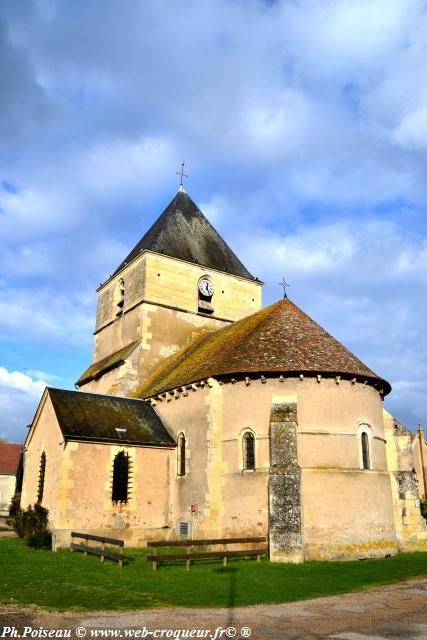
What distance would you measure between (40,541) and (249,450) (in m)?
8.00

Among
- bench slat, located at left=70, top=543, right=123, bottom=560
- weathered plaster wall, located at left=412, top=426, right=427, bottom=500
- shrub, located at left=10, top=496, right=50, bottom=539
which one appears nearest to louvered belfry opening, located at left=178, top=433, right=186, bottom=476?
bench slat, located at left=70, top=543, right=123, bottom=560

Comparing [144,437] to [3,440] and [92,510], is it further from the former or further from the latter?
[3,440]

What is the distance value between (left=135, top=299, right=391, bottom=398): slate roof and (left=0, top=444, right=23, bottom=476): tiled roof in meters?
23.7

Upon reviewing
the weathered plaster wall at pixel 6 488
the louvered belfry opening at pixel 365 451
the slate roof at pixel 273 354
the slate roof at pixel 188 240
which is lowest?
the weathered plaster wall at pixel 6 488

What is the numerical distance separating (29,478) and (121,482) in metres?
5.33

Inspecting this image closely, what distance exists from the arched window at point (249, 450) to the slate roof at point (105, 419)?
4116 millimetres

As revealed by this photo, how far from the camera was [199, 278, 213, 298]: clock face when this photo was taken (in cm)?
3142

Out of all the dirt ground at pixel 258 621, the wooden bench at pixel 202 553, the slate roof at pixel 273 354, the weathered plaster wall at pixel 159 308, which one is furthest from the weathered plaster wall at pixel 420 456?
the dirt ground at pixel 258 621

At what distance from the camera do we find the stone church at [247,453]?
59.1ft

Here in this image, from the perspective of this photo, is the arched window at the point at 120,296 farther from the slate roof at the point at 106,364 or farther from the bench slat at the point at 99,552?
the bench slat at the point at 99,552

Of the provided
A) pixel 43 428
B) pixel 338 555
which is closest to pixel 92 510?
pixel 43 428

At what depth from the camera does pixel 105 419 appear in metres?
22.0

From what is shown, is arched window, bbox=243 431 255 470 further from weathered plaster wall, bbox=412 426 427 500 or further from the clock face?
weathered plaster wall, bbox=412 426 427 500

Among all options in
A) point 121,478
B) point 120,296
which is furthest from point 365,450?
Answer: point 120,296
